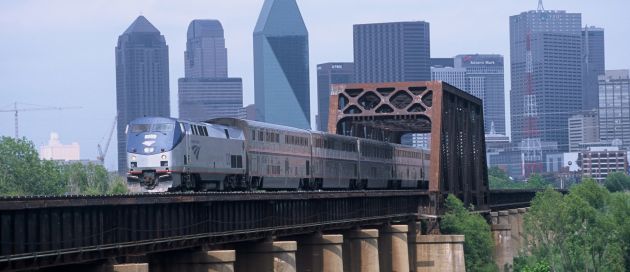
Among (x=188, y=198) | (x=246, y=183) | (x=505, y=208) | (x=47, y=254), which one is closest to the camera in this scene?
(x=47, y=254)

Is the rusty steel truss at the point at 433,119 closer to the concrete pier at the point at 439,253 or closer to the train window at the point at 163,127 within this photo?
the concrete pier at the point at 439,253

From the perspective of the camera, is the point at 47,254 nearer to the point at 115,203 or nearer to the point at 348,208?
the point at 115,203

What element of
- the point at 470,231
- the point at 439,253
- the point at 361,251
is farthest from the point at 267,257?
the point at 470,231

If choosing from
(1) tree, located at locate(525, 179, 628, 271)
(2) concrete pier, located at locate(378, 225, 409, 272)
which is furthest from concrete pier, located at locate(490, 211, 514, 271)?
(2) concrete pier, located at locate(378, 225, 409, 272)

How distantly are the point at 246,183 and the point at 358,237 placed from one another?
12894mm

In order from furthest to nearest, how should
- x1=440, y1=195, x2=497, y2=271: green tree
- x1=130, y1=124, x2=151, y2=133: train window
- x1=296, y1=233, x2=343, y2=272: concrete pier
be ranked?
x1=440, y1=195, x2=497, y2=271: green tree, x1=296, y1=233, x2=343, y2=272: concrete pier, x1=130, y1=124, x2=151, y2=133: train window

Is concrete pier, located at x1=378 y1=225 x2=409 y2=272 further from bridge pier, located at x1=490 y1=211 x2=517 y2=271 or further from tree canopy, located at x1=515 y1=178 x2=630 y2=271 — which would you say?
tree canopy, located at x1=515 y1=178 x2=630 y2=271

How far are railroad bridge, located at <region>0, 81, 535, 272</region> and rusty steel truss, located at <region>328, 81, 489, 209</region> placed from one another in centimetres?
11

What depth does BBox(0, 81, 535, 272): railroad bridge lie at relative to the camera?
46219mm

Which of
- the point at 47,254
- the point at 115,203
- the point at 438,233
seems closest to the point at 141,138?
the point at 115,203

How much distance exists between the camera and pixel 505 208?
6393 inches

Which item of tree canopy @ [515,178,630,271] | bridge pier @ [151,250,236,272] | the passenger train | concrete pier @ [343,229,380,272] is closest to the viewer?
bridge pier @ [151,250,236,272]

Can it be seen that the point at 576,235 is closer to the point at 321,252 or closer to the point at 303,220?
the point at 321,252

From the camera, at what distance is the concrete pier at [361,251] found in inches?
3521
